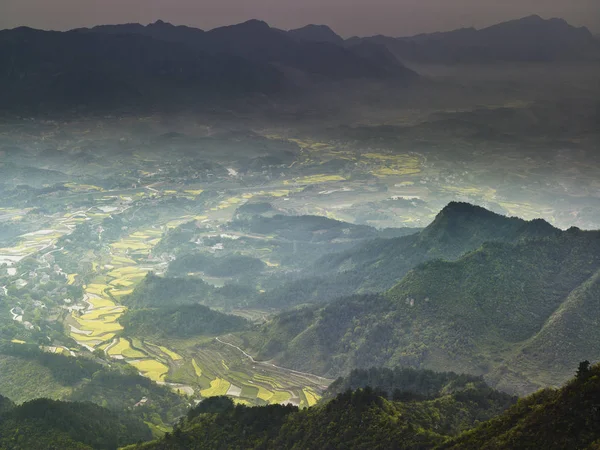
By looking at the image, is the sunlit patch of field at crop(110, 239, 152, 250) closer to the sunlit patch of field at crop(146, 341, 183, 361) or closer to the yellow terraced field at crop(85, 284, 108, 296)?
the yellow terraced field at crop(85, 284, 108, 296)

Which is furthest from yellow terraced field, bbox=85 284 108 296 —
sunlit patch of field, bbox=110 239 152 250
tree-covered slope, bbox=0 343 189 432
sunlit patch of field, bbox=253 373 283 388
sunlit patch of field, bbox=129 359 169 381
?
sunlit patch of field, bbox=253 373 283 388

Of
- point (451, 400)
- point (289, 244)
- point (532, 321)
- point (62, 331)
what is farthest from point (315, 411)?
point (289, 244)

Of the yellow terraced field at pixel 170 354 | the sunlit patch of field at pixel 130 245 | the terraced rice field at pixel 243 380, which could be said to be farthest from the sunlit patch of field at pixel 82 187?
the terraced rice field at pixel 243 380

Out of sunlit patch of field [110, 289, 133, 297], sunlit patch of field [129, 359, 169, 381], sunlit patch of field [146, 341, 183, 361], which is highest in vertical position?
sunlit patch of field [146, 341, 183, 361]

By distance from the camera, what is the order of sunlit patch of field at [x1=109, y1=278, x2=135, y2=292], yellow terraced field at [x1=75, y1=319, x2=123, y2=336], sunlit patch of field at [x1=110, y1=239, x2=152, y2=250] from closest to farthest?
yellow terraced field at [x1=75, y1=319, x2=123, y2=336], sunlit patch of field at [x1=109, y1=278, x2=135, y2=292], sunlit patch of field at [x1=110, y1=239, x2=152, y2=250]

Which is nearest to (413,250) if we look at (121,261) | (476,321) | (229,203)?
(476,321)

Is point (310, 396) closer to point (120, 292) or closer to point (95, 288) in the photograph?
point (120, 292)
